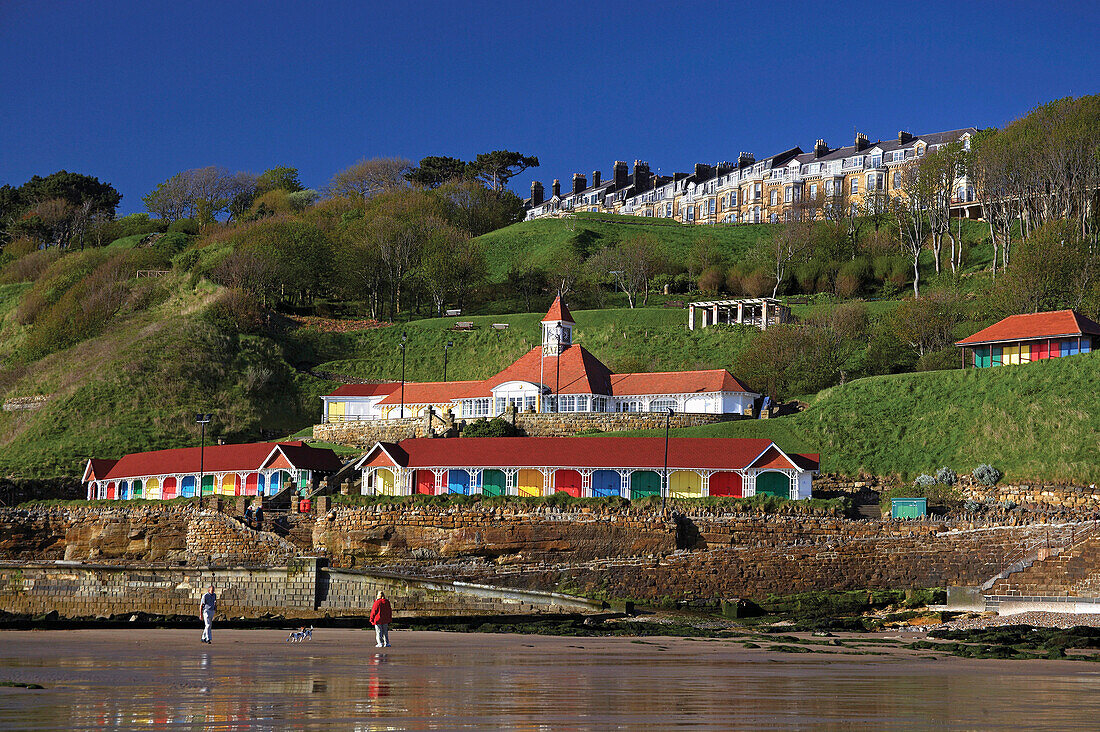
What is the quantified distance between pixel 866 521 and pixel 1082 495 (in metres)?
10.5

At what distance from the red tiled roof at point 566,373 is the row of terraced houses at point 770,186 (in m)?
49.6

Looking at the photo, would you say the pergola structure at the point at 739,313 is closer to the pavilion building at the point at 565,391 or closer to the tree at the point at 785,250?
the tree at the point at 785,250

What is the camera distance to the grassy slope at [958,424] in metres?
46.7

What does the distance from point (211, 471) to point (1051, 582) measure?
3838 cm

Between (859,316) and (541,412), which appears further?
(859,316)

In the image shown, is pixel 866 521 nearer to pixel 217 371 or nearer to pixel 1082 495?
pixel 1082 495

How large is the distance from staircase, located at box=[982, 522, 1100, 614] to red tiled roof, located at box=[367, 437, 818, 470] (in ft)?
44.0

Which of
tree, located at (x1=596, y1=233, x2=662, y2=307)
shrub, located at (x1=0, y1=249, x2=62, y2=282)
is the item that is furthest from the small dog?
shrub, located at (x1=0, y1=249, x2=62, y2=282)

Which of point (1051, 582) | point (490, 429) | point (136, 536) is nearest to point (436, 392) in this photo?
point (490, 429)

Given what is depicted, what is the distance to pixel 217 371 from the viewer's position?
238ft

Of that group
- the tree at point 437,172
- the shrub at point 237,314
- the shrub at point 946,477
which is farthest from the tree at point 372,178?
the shrub at point 946,477

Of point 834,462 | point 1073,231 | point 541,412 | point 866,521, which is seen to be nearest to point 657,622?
point 866,521

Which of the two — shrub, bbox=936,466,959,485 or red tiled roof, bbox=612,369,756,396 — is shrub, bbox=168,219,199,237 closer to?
red tiled roof, bbox=612,369,756,396

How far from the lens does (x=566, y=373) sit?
6212 cm
